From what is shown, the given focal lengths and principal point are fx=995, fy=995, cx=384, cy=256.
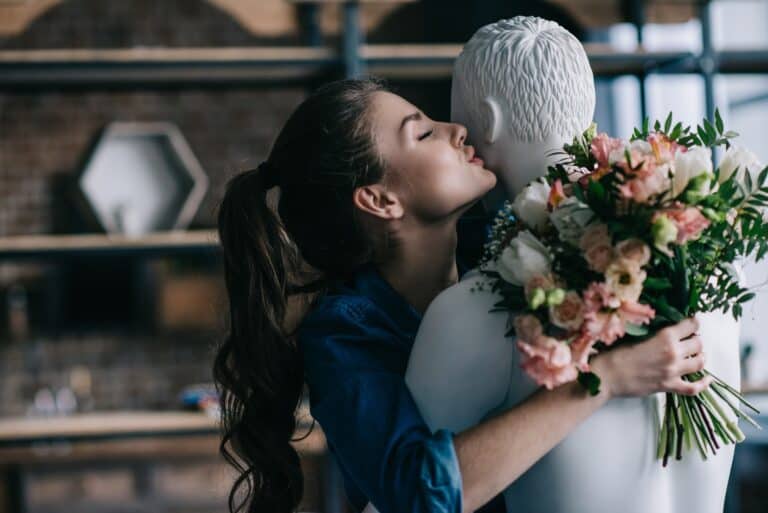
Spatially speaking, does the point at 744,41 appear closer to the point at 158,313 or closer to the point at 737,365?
the point at 158,313

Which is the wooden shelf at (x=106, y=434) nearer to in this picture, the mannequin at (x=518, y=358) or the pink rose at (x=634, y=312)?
the mannequin at (x=518, y=358)

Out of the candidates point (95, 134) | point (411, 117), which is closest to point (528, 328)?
point (411, 117)

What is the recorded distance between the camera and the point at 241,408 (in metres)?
1.47

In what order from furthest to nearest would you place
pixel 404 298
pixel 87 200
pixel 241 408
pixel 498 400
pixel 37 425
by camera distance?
pixel 87 200 < pixel 37 425 < pixel 241 408 < pixel 404 298 < pixel 498 400

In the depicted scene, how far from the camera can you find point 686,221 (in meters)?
1.05

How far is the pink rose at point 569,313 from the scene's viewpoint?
1.05 meters

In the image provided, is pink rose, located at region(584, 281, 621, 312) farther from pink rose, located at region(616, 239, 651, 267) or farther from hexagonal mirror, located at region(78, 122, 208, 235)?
hexagonal mirror, located at region(78, 122, 208, 235)

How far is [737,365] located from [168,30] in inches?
147

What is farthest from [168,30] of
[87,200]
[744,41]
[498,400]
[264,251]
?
[498,400]

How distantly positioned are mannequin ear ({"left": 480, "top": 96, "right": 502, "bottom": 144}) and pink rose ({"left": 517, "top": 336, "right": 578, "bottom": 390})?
1.06 feet

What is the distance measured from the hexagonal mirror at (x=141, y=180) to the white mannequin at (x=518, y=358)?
2.71 metres

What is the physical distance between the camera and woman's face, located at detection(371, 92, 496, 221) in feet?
4.18

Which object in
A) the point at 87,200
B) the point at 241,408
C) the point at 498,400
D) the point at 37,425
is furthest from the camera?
the point at 87,200

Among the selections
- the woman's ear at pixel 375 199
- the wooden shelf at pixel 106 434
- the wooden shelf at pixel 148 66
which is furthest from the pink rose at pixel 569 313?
the wooden shelf at pixel 148 66
